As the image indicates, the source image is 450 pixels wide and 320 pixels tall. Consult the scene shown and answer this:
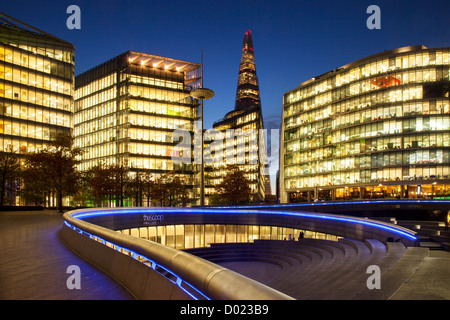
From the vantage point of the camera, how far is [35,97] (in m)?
76.1

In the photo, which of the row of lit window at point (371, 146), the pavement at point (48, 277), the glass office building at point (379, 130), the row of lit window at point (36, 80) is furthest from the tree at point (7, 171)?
the row of lit window at point (371, 146)

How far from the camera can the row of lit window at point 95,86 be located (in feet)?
327

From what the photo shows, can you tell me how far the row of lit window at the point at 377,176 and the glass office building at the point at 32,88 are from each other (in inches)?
2467

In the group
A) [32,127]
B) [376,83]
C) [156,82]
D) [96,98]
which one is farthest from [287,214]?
[96,98]

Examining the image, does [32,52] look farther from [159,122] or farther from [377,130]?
[377,130]

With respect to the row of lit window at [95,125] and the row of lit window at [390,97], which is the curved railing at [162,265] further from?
the row of lit window at [95,125]

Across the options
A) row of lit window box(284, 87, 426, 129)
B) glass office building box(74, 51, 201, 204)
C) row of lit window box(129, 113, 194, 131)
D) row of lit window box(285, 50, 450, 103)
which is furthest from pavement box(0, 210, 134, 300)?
row of lit window box(129, 113, 194, 131)

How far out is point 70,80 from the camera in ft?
277

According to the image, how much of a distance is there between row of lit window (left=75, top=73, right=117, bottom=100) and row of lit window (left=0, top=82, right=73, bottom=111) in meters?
18.5

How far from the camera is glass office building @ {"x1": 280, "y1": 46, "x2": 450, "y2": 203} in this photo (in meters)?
73.2

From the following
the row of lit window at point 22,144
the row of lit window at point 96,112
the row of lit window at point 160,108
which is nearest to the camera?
the row of lit window at point 22,144

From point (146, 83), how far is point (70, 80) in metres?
20.0

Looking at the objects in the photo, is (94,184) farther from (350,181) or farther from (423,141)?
(423,141)

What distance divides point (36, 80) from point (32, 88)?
2.37 m
